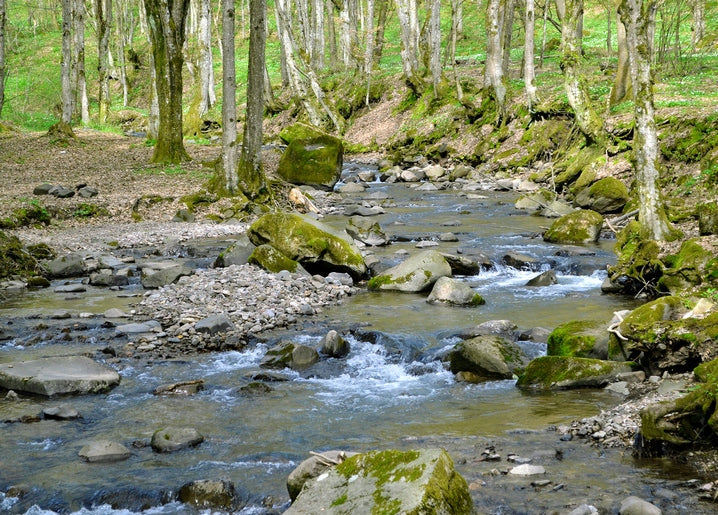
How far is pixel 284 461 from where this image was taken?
19.1 feet

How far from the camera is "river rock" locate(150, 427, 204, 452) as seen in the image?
6078 mm

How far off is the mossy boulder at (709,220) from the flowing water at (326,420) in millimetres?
1814

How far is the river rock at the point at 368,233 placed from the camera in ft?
50.2

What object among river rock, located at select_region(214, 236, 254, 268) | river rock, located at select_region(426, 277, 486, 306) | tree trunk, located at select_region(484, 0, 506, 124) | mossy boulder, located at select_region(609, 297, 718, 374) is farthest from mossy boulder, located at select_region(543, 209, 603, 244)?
tree trunk, located at select_region(484, 0, 506, 124)

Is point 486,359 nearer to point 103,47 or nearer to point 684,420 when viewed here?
point 684,420

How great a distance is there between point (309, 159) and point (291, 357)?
49.8ft

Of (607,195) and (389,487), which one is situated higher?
(607,195)

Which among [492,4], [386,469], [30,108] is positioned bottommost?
[386,469]

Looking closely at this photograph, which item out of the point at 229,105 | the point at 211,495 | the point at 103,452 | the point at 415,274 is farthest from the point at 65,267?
the point at 211,495

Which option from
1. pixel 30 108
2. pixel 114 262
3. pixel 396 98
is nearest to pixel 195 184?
pixel 114 262

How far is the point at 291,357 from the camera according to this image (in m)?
8.44

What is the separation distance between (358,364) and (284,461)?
111 inches

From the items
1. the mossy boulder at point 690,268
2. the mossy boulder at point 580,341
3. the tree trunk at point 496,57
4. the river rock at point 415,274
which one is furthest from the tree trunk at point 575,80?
the mossy boulder at point 580,341

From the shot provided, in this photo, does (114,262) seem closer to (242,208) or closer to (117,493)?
(242,208)
